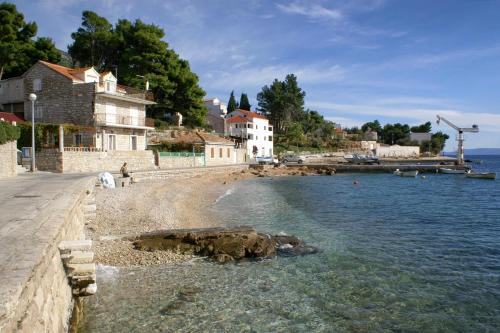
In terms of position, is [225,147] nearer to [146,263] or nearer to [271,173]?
[271,173]

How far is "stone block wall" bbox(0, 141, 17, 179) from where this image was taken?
21.0 m

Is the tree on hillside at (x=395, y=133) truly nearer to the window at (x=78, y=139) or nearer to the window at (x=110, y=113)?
the window at (x=110, y=113)

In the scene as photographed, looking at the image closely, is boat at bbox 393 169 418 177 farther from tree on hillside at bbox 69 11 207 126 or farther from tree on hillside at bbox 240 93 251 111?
tree on hillside at bbox 240 93 251 111

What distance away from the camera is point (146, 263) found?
1272cm

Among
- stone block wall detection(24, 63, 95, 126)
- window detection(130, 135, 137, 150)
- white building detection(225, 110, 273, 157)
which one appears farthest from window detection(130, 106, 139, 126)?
white building detection(225, 110, 273, 157)

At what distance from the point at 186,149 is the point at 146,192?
1003 inches

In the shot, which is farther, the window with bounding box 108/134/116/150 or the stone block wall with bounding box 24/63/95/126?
the window with bounding box 108/134/116/150

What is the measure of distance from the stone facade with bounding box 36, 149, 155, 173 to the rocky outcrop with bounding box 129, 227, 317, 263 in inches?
745

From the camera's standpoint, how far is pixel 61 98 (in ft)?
137

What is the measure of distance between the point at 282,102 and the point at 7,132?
295 ft

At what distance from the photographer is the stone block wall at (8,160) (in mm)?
20969

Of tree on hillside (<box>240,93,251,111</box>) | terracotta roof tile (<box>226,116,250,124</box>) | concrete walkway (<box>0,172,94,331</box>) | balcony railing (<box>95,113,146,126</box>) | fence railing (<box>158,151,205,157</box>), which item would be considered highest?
tree on hillside (<box>240,93,251,111</box>)

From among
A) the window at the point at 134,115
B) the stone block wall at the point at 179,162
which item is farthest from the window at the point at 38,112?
the stone block wall at the point at 179,162

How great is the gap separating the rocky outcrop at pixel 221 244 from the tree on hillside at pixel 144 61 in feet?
144
